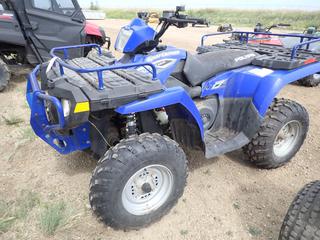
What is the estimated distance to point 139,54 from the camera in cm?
298

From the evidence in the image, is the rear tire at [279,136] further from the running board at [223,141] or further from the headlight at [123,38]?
the headlight at [123,38]

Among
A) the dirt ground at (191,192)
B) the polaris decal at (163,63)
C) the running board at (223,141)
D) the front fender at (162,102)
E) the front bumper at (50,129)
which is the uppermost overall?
the polaris decal at (163,63)

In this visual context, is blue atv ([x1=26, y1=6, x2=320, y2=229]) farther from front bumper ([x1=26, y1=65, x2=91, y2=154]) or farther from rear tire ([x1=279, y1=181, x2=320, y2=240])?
rear tire ([x1=279, y1=181, x2=320, y2=240])

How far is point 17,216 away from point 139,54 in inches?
67.1

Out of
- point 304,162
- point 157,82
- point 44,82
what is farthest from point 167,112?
point 304,162

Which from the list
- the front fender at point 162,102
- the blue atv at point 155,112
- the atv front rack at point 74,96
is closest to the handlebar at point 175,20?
the blue atv at point 155,112

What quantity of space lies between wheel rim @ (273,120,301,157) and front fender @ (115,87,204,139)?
121cm

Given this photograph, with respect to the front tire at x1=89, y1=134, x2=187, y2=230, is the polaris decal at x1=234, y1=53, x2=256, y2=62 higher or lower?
higher

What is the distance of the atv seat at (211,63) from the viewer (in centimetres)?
294

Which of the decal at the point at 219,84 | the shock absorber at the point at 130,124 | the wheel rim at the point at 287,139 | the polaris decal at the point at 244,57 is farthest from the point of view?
the wheel rim at the point at 287,139

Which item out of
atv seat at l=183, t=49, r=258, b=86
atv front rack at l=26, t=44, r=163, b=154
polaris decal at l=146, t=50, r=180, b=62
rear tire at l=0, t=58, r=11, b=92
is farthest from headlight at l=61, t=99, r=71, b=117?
rear tire at l=0, t=58, r=11, b=92

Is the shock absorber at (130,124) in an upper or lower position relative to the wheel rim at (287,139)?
upper

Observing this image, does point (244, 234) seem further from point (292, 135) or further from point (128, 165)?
point (292, 135)

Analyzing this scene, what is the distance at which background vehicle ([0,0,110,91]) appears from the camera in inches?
231
